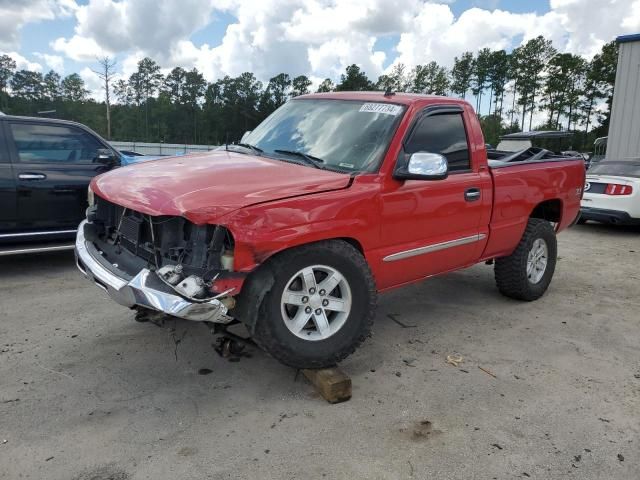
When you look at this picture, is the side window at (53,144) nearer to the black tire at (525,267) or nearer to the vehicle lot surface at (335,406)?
the vehicle lot surface at (335,406)

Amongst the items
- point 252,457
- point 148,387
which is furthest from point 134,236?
point 252,457

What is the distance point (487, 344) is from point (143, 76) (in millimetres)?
97485

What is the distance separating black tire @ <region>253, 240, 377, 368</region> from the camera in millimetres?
3010

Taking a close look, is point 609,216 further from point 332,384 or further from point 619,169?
point 332,384

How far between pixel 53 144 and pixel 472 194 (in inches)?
192

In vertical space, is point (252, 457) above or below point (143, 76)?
below

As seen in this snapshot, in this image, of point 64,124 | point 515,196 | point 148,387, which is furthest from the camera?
point 64,124

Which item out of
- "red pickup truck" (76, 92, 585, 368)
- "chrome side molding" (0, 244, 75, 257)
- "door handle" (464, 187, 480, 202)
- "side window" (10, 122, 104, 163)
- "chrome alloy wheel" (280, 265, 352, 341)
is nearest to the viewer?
"red pickup truck" (76, 92, 585, 368)

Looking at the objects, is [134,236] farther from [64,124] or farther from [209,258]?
[64,124]

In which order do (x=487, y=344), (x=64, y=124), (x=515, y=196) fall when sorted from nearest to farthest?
1. (x=487, y=344)
2. (x=515, y=196)
3. (x=64, y=124)

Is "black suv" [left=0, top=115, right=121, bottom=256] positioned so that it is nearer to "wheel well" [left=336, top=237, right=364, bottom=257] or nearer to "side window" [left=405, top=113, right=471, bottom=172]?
"wheel well" [left=336, top=237, right=364, bottom=257]

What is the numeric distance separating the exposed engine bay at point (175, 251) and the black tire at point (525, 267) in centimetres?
323

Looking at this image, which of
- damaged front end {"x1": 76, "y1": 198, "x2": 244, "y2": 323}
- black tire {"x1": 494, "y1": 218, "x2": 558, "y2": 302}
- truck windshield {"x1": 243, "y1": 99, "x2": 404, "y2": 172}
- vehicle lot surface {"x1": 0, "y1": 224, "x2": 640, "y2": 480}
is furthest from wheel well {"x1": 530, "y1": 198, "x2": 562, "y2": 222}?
damaged front end {"x1": 76, "y1": 198, "x2": 244, "y2": 323}

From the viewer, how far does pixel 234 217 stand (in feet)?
9.25
